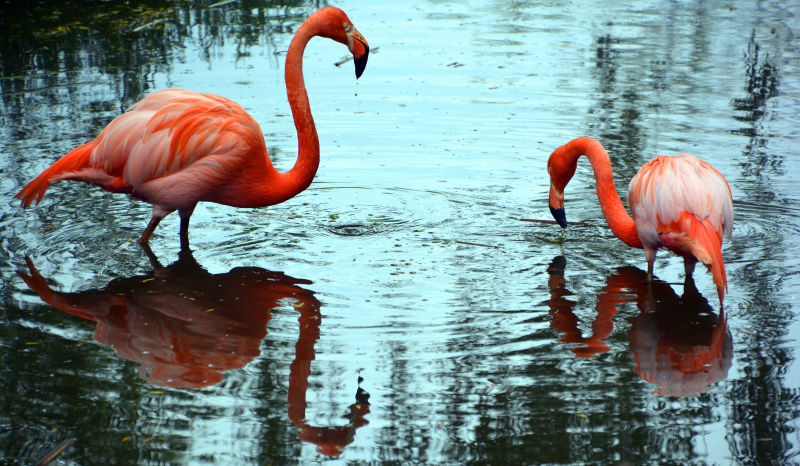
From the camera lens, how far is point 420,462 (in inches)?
136

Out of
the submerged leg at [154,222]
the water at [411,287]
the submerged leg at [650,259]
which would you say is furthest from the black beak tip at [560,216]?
the submerged leg at [154,222]

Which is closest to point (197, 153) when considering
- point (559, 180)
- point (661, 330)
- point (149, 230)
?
point (149, 230)

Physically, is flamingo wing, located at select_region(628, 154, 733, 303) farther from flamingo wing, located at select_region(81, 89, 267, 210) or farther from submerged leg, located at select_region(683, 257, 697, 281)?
flamingo wing, located at select_region(81, 89, 267, 210)

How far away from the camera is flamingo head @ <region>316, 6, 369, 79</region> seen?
561 centimetres

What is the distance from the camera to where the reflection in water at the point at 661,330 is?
415 centimetres

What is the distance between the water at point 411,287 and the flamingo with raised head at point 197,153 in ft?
1.31

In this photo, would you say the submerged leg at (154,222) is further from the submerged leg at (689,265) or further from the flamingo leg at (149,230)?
the submerged leg at (689,265)

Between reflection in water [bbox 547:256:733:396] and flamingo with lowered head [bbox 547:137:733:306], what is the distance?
0.58ft

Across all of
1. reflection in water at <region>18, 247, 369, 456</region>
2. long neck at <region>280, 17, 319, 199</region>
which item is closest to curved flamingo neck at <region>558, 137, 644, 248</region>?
long neck at <region>280, 17, 319, 199</region>

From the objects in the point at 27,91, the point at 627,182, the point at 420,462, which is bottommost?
the point at 420,462

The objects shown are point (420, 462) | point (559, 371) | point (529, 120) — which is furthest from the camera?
point (529, 120)

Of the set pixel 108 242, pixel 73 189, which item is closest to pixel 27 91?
pixel 73 189

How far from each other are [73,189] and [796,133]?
6134mm

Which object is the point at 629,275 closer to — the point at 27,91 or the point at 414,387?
the point at 414,387
